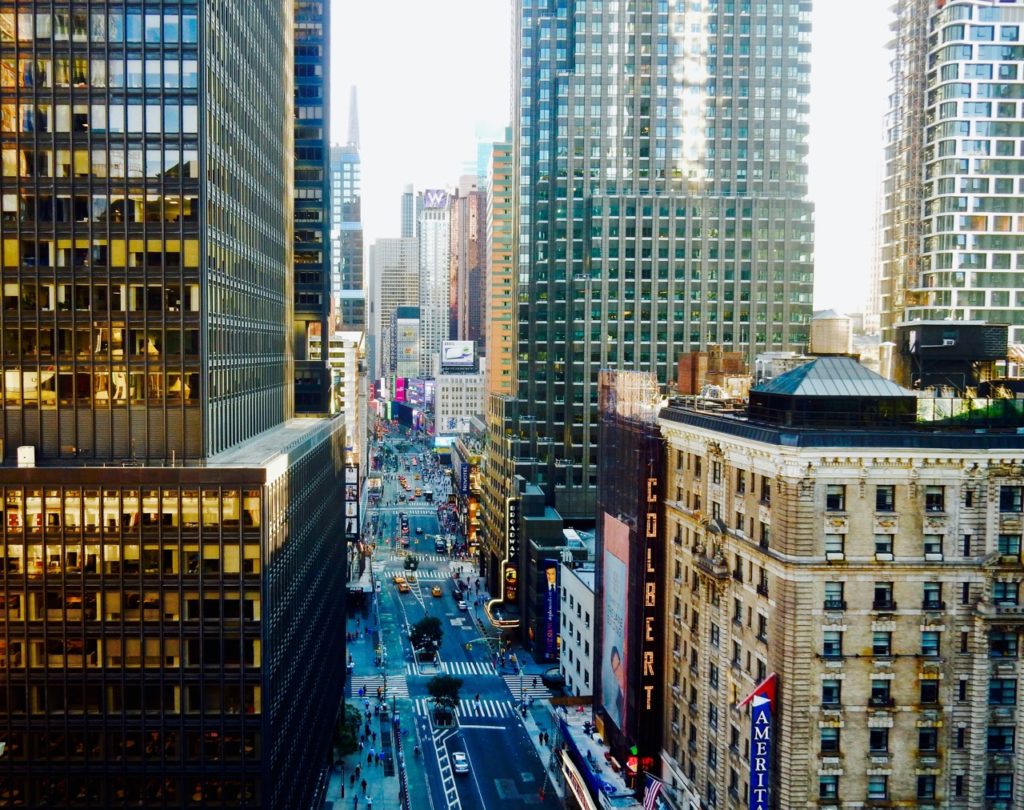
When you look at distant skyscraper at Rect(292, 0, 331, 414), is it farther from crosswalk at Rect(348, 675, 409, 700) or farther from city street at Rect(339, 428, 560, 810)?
city street at Rect(339, 428, 560, 810)

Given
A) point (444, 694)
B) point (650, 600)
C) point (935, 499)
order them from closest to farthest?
point (935, 499) → point (650, 600) → point (444, 694)

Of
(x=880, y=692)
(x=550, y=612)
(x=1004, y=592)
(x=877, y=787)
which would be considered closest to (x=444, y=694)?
(x=550, y=612)

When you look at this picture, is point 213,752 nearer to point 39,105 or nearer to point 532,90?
point 39,105

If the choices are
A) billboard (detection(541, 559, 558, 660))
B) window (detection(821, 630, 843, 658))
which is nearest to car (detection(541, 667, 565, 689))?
billboard (detection(541, 559, 558, 660))

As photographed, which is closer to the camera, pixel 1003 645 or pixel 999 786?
pixel 1003 645

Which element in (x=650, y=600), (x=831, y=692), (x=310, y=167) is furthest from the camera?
(x=310, y=167)

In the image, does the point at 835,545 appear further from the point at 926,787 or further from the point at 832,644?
the point at 926,787

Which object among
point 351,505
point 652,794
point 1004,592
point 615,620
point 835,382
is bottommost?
point 652,794
